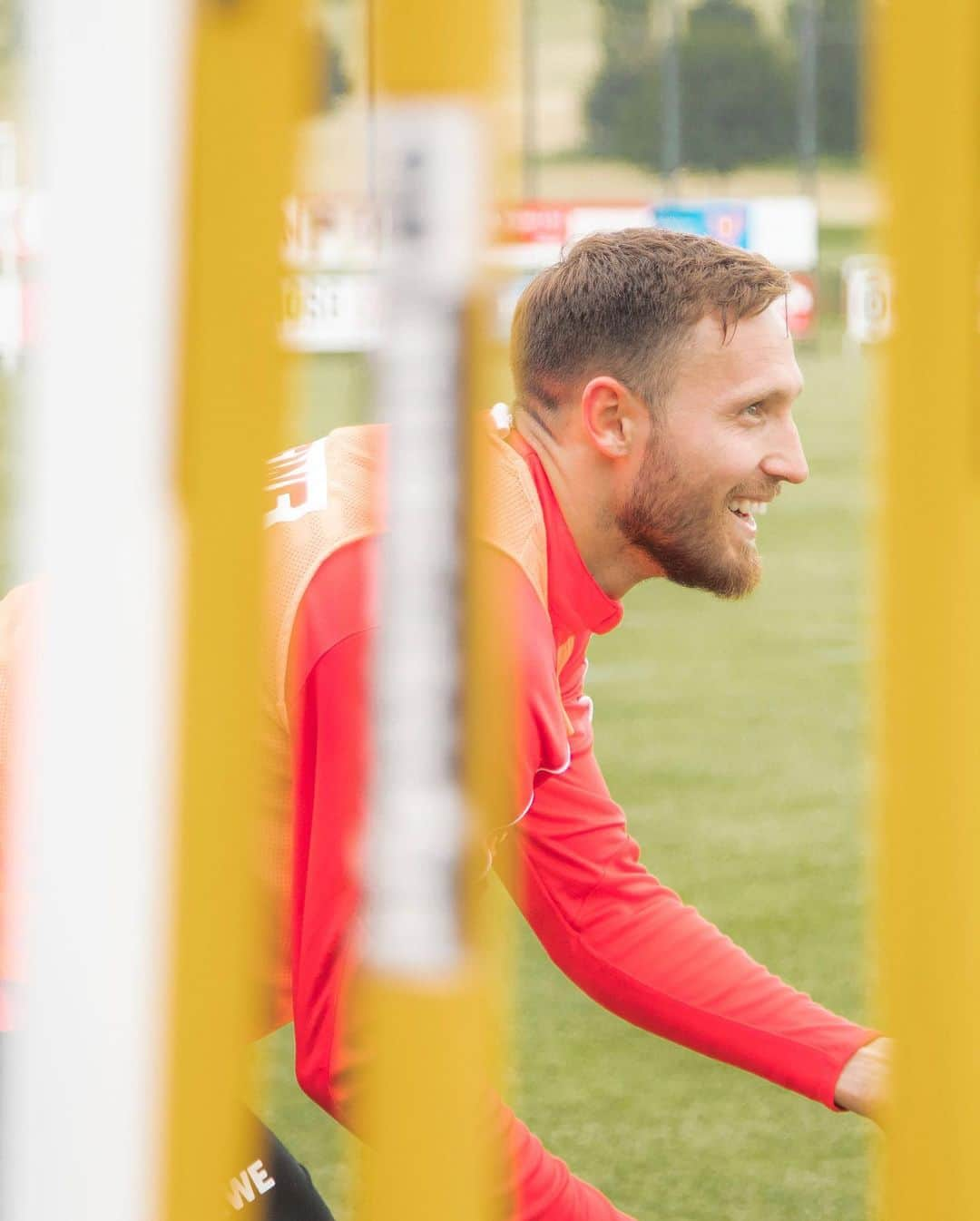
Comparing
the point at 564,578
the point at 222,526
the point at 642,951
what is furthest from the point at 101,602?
the point at 642,951

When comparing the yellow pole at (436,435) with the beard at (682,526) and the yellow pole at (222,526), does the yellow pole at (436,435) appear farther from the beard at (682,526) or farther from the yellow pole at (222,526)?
the beard at (682,526)

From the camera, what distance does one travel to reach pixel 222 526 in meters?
1.01

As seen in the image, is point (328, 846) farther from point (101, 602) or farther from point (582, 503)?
point (101, 602)

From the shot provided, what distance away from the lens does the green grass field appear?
3873 mm

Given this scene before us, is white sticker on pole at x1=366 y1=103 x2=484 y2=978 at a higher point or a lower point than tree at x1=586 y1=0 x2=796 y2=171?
lower

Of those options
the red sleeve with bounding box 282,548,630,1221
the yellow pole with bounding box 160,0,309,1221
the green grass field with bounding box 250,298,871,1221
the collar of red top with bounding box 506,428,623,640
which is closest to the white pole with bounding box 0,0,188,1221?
the yellow pole with bounding box 160,0,309,1221

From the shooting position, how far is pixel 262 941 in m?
1.08

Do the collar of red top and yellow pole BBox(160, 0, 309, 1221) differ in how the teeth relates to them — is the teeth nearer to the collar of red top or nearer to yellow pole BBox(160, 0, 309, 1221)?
the collar of red top

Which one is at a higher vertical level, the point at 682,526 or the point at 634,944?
the point at 682,526

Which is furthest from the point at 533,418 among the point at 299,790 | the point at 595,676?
the point at 595,676

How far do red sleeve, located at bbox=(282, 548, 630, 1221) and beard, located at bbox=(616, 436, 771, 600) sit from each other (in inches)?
21.5

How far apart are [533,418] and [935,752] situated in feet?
4.78

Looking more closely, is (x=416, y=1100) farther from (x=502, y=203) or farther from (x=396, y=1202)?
(x=502, y=203)

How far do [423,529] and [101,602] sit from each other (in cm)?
16
